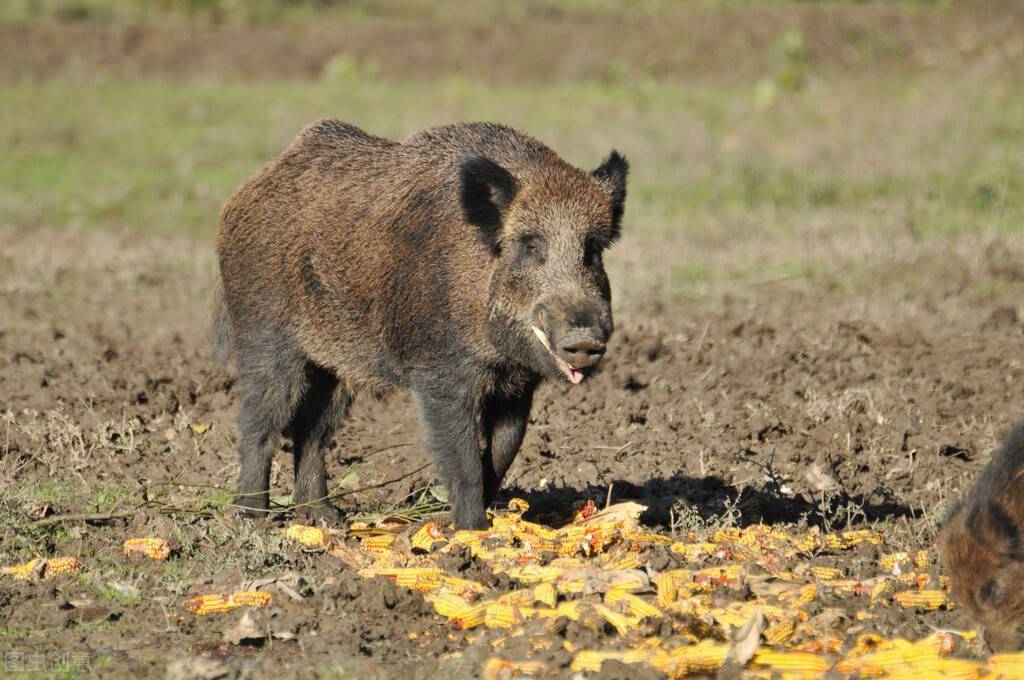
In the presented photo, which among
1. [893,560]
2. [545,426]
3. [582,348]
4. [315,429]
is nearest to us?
[582,348]

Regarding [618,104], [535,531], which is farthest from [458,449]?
[618,104]

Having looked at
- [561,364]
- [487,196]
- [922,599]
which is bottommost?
[922,599]

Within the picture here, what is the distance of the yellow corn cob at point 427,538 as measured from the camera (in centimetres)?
567

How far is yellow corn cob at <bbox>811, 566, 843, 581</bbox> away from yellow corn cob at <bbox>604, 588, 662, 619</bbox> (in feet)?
2.89

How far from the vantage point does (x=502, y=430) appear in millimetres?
6051

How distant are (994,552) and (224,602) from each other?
274cm

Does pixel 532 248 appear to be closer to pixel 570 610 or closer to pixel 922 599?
pixel 570 610

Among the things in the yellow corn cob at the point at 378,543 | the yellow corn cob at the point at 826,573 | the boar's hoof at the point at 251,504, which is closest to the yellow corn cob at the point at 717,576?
the yellow corn cob at the point at 826,573

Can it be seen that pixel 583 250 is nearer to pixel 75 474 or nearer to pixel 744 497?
pixel 744 497

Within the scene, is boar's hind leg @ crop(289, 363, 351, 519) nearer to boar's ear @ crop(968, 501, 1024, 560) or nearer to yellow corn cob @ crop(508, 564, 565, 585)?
yellow corn cob @ crop(508, 564, 565, 585)

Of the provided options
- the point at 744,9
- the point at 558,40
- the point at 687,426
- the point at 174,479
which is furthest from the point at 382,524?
the point at 744,9

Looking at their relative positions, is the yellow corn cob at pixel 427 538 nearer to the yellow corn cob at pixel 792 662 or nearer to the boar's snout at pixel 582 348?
the boar's snout at pixel 582 348

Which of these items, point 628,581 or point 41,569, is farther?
point 41,569

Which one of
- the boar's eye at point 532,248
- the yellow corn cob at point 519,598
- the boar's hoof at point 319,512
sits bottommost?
the boar's hoof at point 319,512
